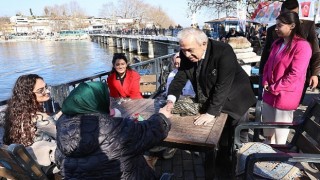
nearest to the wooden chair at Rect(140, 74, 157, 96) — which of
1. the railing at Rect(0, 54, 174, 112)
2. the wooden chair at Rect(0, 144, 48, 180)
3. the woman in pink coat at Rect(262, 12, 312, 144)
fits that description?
the railing at Rect(0, 54, 174, 112)

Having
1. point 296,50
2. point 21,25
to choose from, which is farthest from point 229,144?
point 21,25

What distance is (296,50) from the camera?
2738 mm

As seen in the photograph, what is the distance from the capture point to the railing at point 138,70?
4.11 meters

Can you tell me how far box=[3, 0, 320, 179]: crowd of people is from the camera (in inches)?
61.5

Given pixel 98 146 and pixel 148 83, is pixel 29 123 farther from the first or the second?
pixel 148 83

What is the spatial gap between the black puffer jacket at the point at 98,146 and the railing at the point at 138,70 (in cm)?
170

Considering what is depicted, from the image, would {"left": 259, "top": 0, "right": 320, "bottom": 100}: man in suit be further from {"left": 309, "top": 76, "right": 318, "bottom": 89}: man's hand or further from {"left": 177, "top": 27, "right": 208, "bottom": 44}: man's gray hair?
{"left": 177, "top": 27, "right": 208, "bottom": 44}: man's gray hair

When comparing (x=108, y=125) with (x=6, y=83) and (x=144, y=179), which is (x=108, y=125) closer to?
(x=144, y=179)

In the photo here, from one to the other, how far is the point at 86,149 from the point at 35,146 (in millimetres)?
1271

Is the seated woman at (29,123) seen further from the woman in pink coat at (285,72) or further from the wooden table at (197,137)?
the woman in pink coat at (285,72)

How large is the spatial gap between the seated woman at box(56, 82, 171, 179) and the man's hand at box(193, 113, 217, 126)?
2.86ft

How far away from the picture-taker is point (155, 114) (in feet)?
6.46

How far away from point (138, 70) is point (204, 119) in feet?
13.4

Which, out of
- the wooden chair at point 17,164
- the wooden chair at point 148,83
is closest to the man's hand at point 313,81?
the wooden chair at point 148,83
